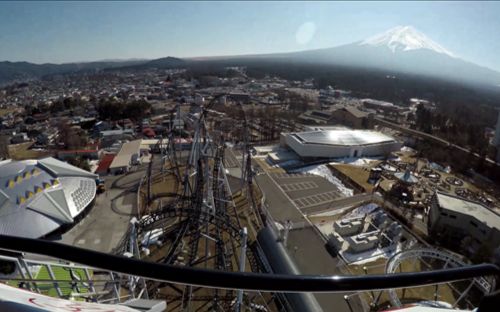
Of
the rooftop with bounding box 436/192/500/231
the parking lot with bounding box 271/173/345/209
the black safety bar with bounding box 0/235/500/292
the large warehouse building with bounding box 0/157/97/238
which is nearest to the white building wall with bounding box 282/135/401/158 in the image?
the parking lot with bounding box 271/173/345/209

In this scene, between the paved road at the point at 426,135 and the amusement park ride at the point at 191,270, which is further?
the paved road at the point at 426,135

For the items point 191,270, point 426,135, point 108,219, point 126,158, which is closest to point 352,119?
point 426,135

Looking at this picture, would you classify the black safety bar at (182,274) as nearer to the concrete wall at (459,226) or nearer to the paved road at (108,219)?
the paved road at (108,219)

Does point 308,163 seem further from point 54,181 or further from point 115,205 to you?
point 54,181

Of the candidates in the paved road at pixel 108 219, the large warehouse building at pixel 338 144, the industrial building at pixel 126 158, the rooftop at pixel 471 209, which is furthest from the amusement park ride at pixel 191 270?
the large warehouse building at pixel 338 144

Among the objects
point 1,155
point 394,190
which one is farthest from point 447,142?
point 1,155

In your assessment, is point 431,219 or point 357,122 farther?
point 357,122
